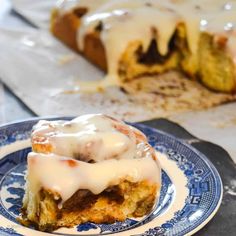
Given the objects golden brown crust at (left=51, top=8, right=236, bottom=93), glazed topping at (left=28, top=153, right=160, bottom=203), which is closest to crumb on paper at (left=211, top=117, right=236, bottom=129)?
golden brown crust at (left=51, top=8, right=236, bottom=93)

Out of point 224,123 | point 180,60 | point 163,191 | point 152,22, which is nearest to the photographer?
point 163,191

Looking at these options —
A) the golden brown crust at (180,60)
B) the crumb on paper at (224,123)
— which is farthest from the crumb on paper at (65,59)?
the crumb on paper at (224,123)

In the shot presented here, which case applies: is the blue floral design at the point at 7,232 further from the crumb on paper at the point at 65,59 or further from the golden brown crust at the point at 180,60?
the crumb on paper at the point at 65,59

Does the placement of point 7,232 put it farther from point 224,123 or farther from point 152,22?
point 152,22

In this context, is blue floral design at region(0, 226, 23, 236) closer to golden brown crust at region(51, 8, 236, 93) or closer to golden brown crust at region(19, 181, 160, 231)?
golden brown crust at region(19, 181, 160, 231)

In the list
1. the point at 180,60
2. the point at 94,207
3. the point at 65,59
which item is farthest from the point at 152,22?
the point at 94,207

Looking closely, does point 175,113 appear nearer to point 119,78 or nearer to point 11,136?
point 119,78

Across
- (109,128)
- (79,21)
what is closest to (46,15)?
(79,21)
